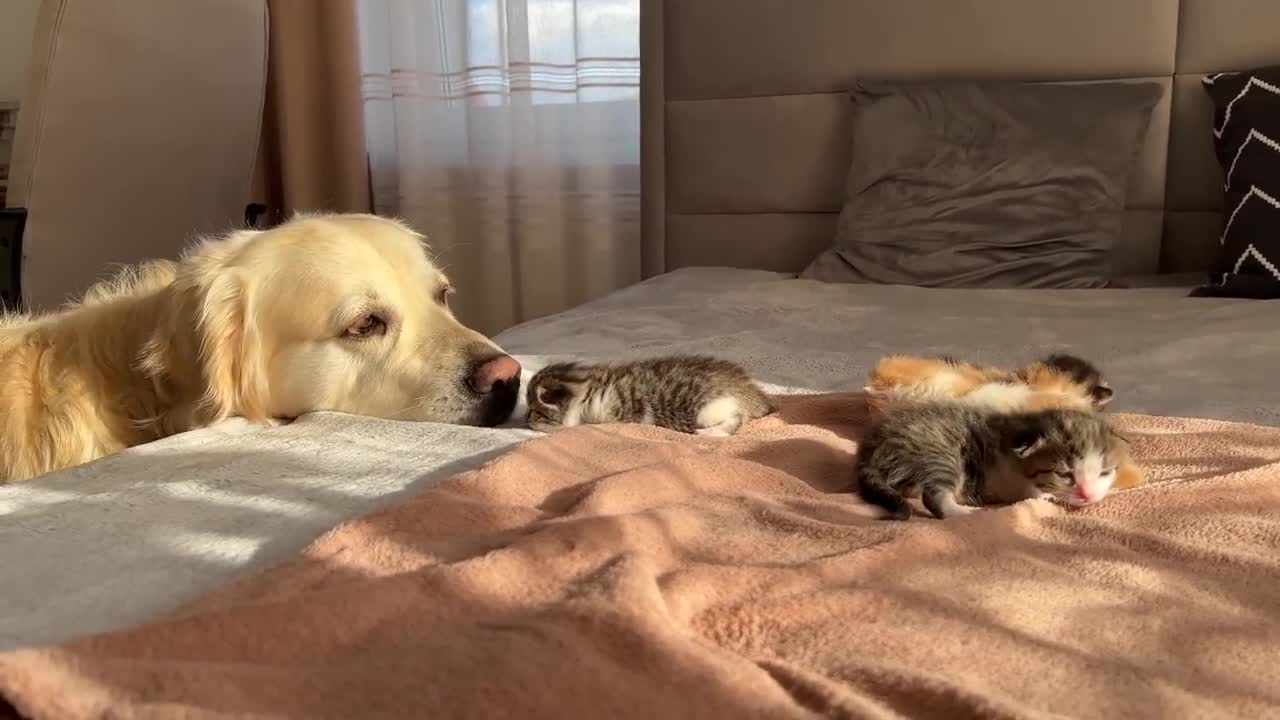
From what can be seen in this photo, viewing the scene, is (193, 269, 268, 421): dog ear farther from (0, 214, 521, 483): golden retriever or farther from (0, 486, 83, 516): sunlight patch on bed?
(0, 486, 83, 516): sunlight patch on bed

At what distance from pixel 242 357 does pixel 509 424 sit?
38 cm

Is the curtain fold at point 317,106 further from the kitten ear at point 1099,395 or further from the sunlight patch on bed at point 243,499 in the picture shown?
the kitten ear at point 1099,395

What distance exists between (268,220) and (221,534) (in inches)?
125

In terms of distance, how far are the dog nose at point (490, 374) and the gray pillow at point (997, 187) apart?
1.47m

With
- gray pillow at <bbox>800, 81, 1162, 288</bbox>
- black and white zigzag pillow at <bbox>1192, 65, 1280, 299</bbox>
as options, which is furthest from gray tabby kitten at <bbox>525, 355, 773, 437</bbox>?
black and white zigzag pillow at <bbox>1192, 65, 1280, 299</bbox>

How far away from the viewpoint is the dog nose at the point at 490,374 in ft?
4.41

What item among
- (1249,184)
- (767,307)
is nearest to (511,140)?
(767,307)

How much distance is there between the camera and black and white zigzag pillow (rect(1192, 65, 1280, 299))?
7.03 feet

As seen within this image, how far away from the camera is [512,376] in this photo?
1.38m

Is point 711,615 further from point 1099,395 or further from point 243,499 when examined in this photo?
point 1099,395

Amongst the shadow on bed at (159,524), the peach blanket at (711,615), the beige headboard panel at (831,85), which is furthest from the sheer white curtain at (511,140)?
the peach blanket at (711,615)

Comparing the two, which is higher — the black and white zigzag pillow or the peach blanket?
the black and white zigzag pillow

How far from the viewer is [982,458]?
1026mm

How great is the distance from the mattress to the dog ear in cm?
5
